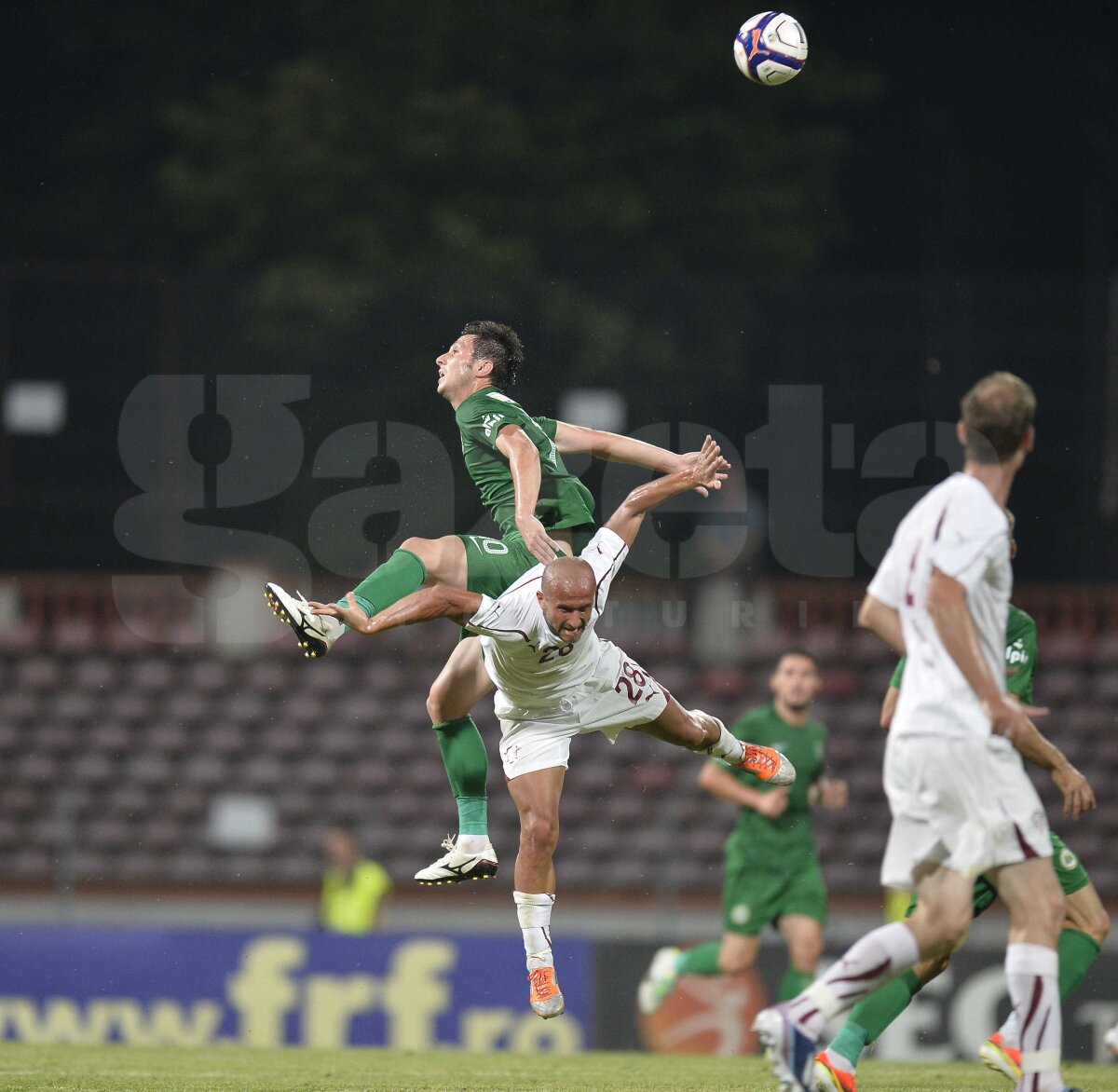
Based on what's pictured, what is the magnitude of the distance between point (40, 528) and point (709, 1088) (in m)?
13.5

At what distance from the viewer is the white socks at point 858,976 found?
586 centimetres

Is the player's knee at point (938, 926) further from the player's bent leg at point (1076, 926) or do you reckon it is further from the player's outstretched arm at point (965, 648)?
the player's bent leg at point (1076, 926)

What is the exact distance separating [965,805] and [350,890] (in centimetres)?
958

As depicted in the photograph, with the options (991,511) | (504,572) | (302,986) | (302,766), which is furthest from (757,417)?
(991,511)

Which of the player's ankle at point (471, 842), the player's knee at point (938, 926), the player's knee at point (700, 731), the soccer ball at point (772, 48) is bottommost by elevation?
the player's ankle at point (471, 842)

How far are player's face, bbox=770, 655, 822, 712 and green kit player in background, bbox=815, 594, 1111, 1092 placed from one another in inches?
136

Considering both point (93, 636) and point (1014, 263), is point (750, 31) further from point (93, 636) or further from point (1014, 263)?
point (1014, 263)

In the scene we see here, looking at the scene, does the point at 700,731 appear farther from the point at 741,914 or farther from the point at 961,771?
the point at 741,914

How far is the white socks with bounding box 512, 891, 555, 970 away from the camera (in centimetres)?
789

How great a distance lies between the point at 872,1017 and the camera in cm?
696

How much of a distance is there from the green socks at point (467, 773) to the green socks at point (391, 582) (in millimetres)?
977

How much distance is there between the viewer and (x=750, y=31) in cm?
979

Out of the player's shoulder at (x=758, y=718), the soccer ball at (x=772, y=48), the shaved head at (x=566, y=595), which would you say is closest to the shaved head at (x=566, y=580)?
the shaved head at (x=566, y=595)

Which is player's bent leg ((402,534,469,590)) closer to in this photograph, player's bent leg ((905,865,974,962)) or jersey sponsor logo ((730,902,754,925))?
player's bent leg ((905,865,974,962))
